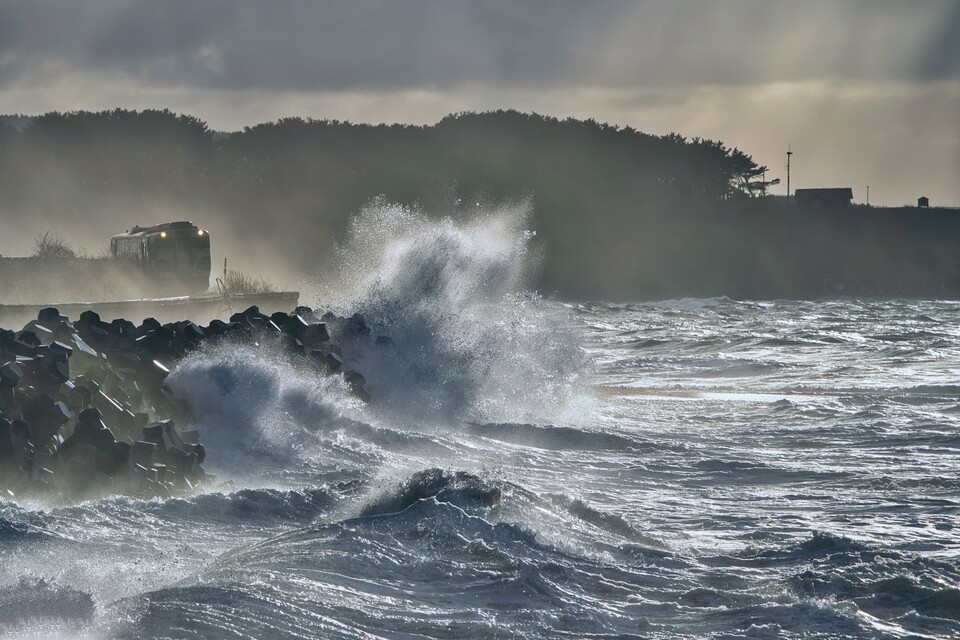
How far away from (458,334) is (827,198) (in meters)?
82.5

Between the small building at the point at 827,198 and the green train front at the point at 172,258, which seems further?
the small building at the point at 827,198

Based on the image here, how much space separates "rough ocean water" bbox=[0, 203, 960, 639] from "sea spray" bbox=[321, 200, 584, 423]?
8 centimetres

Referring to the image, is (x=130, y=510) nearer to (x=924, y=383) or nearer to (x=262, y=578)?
(x=262, y=578)

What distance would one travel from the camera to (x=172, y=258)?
31734 millimetres

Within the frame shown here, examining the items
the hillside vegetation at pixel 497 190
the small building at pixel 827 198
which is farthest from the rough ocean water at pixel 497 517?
the small building at pixel 827 198

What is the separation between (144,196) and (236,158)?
12840 mm

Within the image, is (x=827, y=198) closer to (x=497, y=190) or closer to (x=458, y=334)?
(x=497, y=190)

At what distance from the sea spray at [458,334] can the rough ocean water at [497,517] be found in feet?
0.25

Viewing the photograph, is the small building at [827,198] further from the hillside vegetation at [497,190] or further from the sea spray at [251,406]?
the sea spray at [251,406]

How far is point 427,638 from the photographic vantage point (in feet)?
19.9

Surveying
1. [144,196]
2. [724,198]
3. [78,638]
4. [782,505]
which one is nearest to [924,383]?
[782,505]

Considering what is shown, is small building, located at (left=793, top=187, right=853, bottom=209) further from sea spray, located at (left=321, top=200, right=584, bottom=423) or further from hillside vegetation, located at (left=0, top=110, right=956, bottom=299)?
sea spray, located at (left=321, top=200, right=584, bottom=423)

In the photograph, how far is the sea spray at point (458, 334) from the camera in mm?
15816

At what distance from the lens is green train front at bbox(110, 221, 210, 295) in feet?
103
